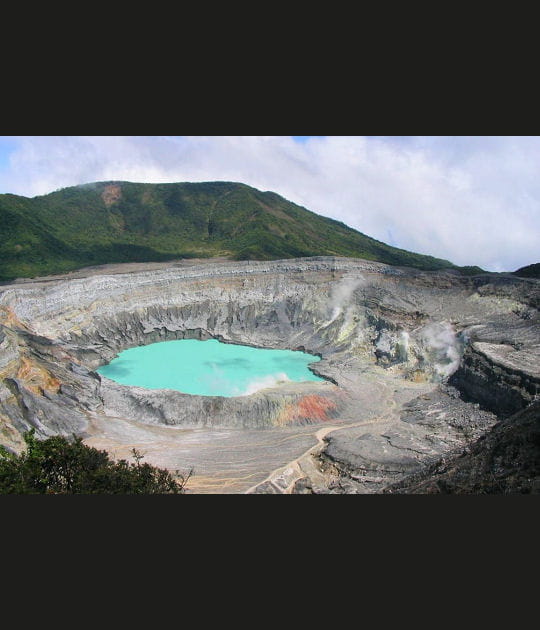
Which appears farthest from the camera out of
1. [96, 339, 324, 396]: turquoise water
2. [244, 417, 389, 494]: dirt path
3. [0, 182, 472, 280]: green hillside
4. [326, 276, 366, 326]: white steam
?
[0, 182, 472, 280]: green hillside

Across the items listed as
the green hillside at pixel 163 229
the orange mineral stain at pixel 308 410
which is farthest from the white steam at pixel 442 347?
the green hillside at pixel 163 229

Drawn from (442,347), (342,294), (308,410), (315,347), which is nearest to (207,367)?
(315,347)

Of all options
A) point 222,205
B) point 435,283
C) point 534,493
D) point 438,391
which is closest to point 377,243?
point 222,205

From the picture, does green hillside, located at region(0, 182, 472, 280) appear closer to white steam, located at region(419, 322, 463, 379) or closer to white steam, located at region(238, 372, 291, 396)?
white steam, located at region(419, 322, 463, 379)

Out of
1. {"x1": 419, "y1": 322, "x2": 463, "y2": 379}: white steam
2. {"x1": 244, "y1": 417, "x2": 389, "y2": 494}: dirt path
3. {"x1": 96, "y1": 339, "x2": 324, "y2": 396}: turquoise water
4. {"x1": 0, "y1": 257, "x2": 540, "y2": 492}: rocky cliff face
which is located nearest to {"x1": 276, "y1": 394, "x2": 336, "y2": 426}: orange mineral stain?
{"x1": 0, "y1": 257, "x2": 540, "y2": 492}: rocky cliff face

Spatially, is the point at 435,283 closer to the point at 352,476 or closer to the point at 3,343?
the point at 352,476

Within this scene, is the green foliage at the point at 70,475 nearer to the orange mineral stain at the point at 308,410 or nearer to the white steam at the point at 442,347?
the orange mineral stain at the point at 308,410
